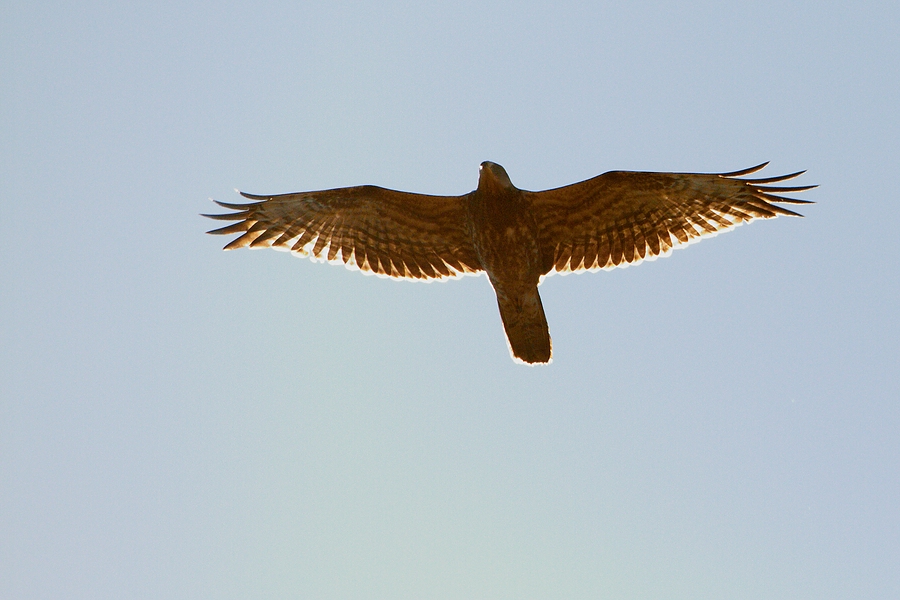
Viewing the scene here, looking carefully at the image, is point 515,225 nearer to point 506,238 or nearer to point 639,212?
point 506,238

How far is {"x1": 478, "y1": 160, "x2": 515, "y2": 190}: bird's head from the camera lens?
7672mm

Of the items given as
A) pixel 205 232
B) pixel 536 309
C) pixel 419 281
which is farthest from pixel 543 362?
pixel 205 232

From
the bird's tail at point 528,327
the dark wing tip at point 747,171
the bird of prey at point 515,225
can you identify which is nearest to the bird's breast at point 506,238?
the bird of prey at point 515,225

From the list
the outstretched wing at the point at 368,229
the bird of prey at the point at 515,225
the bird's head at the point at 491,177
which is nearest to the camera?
the bird's head at the point at 491,177

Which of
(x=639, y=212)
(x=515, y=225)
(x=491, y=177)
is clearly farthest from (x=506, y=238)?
(x=639, y=212)

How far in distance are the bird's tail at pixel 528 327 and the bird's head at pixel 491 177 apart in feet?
3.75

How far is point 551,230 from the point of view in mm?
8344

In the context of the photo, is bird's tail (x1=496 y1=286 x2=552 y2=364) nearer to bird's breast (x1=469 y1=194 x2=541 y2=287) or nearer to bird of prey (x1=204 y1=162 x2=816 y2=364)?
bird of prey (x1=204 y1=162 x2=816 y2=364)

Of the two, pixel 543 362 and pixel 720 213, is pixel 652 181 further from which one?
pixel 543 362

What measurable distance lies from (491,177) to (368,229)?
1571mm

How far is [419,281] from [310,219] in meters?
1.32

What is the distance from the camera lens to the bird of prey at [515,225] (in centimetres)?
802

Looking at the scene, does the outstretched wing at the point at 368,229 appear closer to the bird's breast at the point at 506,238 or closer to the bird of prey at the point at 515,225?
the bird of prey at the point at 515,225

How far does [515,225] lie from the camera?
7.93 metres
